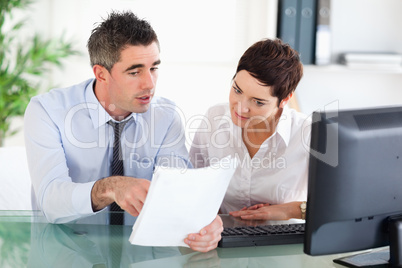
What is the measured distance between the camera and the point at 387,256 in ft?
4.54

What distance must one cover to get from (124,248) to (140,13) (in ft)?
8.22

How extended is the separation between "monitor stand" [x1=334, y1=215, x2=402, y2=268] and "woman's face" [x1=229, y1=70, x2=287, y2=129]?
0.74m

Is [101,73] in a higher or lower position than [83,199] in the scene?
higher

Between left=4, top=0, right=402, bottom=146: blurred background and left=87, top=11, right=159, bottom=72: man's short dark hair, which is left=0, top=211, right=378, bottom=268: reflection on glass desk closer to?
left=87, top=11, right=159, bottom=72: man's short dark hair

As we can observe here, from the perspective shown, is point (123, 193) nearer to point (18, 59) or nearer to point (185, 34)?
point (18, 59)

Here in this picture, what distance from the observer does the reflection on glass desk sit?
129cm

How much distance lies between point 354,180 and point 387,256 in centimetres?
35

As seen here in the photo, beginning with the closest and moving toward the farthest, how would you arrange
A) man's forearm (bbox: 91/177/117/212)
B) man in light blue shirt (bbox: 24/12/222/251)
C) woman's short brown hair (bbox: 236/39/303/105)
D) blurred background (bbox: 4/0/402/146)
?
man's forearm (bbox: 91/177/117/212), man in light blue shirt (bbox: 24/12/222/251), woman's short brown hair (bbox: 236/39/303/105), blurred background (bbox: 4/0/402/146)

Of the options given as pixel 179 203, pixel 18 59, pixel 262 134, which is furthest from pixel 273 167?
pixel 18 59

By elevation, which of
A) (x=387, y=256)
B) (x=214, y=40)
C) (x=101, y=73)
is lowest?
(x=387, y=256)

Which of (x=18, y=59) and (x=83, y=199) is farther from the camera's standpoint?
(x=18, y=59)

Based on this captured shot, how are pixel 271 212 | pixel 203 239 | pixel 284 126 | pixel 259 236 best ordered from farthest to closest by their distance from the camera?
pixel 284 126
pixel 271 212
pixel 259 236
pixel 203 239

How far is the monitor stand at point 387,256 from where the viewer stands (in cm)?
125

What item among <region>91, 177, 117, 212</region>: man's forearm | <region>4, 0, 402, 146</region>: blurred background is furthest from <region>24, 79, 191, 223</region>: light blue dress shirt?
<region>4, 0, 402, 146</region>: blurred background
